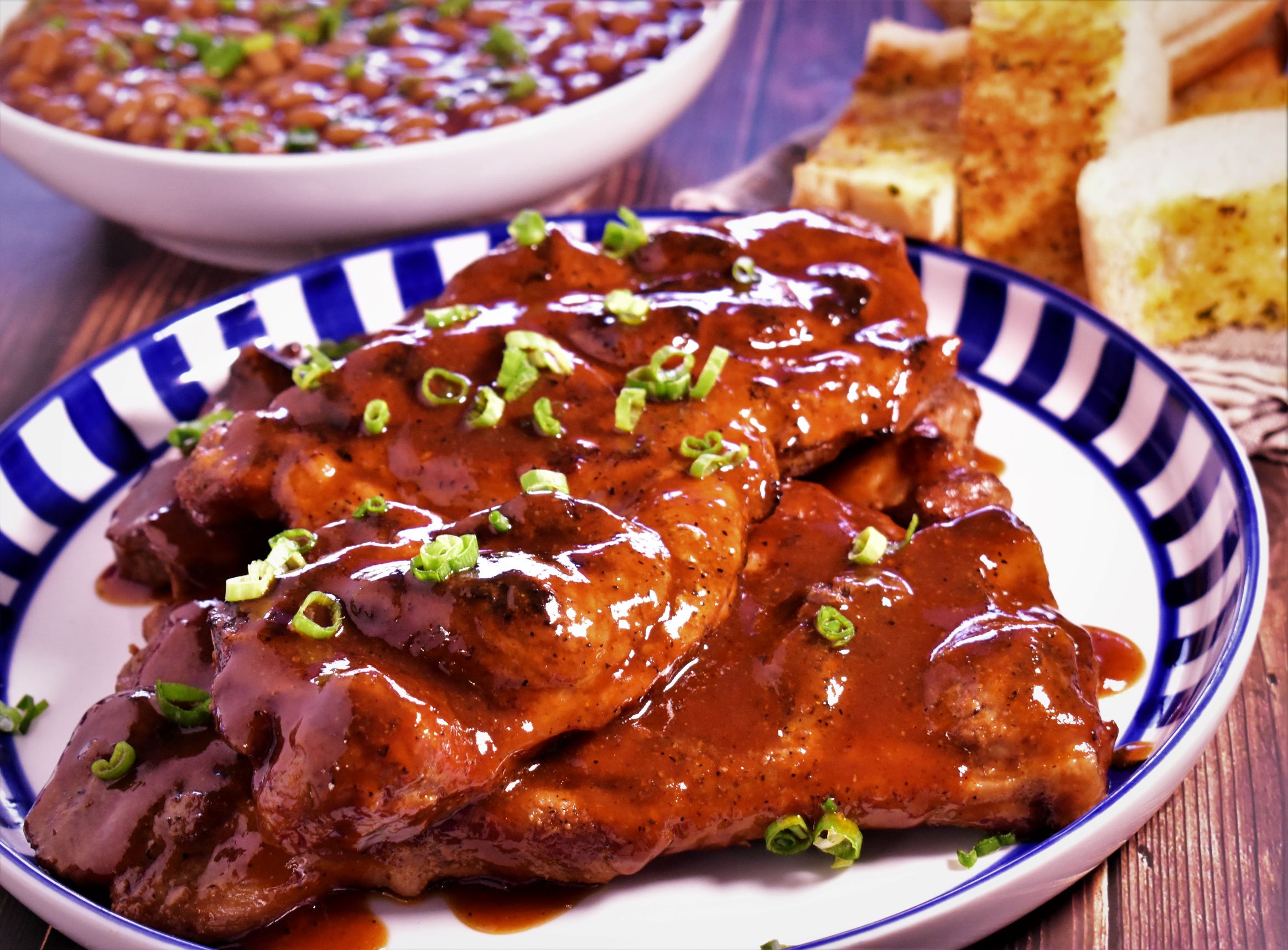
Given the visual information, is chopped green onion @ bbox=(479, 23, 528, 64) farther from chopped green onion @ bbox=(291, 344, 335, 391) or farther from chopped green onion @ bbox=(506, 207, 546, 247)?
chopped green onion @ bbox=(291, 344, 335, 391)

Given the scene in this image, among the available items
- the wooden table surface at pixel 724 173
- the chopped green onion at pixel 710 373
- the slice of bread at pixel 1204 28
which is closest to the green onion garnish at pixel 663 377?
the chopped green onion at pixel 710 373

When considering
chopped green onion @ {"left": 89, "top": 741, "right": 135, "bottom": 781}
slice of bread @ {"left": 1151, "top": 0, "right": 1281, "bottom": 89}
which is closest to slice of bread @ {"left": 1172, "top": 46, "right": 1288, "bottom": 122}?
slice of bread @ {"left": 1151, "top": 0, "right": 1281, "bottom": 89}

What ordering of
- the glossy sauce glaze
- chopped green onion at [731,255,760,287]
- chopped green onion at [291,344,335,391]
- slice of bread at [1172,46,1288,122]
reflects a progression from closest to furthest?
chopped green onion at [291,344,335,391], chopped green onion at [731,255,760,287], slice of bread at [1172,46,1288,122], the glossy sauce glaze

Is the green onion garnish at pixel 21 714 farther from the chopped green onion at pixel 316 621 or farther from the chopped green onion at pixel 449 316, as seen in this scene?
the chopped green onion at pixel 449 316

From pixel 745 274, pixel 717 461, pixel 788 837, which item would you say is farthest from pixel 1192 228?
pixel 788 837

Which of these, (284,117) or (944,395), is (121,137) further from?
(944,395)

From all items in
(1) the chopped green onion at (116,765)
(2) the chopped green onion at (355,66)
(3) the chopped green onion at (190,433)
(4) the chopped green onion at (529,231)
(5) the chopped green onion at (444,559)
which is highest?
(4) the chopped green onion at (529,231)

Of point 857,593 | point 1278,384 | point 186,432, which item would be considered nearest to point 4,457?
point 186,432

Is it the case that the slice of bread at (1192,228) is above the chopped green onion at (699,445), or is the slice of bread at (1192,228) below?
below
